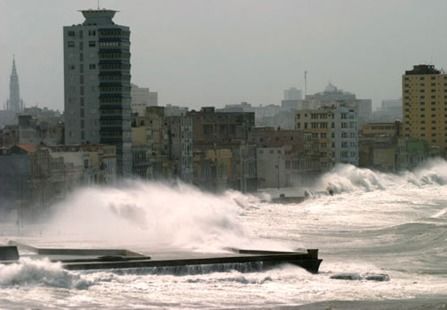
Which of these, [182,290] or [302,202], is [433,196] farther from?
[182,290]

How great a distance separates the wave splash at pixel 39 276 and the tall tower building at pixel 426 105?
102706 mm

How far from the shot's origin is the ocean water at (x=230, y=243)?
116 feet

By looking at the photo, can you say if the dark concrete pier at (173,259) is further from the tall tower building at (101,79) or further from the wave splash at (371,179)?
the wave splash at (371,179)

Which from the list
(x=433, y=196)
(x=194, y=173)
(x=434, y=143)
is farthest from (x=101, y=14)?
(x=434, y=143)

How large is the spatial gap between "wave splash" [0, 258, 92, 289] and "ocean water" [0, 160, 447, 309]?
27 millimetres

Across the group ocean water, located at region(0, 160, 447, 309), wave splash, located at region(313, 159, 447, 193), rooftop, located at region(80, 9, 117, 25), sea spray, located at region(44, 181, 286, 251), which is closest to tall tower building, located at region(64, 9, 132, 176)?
rooftop, located at region(80, 9, 117, 25)

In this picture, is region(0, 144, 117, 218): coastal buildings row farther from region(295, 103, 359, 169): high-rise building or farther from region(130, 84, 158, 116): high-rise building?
region(130, 84, 158, 116): high-rise building

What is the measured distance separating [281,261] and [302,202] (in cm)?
4652

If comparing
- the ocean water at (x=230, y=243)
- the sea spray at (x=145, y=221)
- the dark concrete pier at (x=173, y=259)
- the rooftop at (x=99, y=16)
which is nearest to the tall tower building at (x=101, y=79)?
the rooftop at (x=99, y=16)

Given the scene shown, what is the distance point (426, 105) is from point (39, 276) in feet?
342

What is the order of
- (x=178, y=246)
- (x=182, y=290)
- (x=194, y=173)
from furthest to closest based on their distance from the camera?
(x=194, y=173) → (x=178, y=246) → (x=182, y=290)

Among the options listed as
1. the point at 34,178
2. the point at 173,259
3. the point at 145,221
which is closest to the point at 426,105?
the point at 34,178

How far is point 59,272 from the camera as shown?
3703cm

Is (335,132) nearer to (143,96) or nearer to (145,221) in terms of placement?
(143,96)
